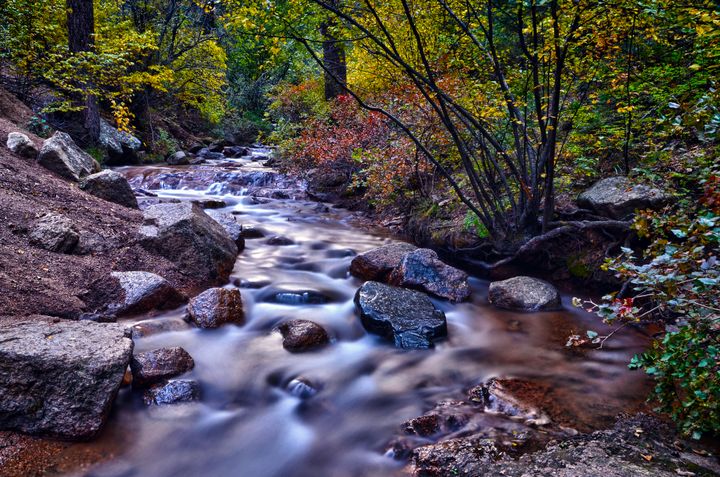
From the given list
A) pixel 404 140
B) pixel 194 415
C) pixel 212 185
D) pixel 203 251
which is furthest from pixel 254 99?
pixel 194 415

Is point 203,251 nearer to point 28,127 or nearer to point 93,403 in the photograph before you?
point 93,403

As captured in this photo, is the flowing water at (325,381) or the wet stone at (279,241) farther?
the wet stone at (279,241)

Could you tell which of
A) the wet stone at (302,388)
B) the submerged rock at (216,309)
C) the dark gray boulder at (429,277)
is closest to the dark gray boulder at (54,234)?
the submerged rock at (216,309)

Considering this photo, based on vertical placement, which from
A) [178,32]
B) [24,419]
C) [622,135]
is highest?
[178,32]

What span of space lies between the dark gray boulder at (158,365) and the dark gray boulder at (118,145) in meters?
12.2

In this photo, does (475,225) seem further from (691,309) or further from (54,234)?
(54,234)

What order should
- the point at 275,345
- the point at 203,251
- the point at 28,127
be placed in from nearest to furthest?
the point at 275,345, the point at 203,251, the point at 28,127

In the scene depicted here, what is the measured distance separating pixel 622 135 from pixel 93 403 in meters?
6.88

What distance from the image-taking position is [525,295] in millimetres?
5711

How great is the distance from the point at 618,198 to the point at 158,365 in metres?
5.77

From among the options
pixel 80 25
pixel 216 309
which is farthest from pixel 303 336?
pixel 80 25

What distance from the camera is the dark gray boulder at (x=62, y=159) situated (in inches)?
255

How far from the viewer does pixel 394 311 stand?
5078 millimetres

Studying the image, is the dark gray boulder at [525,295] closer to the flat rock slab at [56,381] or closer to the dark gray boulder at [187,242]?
the dark gray boulder at [187,242]
